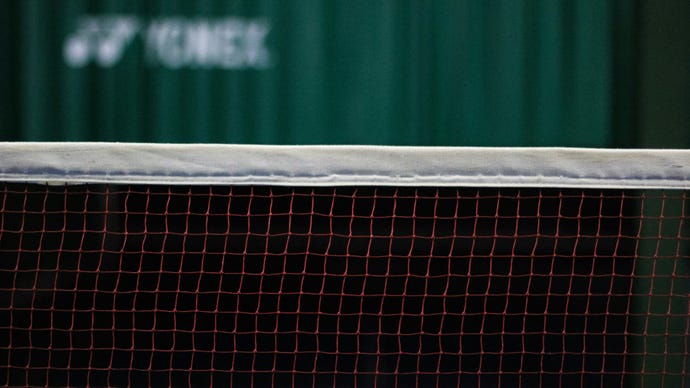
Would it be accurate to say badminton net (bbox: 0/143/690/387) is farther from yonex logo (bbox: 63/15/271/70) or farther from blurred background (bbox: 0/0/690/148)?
yonex logo (bbox: 63/15/271/70)

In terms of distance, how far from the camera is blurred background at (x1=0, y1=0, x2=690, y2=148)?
2586mm

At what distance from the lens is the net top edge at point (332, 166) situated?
6.54ft

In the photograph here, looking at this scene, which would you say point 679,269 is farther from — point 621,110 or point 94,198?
point 94,198

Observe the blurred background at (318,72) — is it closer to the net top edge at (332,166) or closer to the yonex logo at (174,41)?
the yonex logo at (174,41)

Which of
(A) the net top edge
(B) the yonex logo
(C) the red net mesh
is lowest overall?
(C) the red net mesh

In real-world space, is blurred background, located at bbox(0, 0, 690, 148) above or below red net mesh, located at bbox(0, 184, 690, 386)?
above

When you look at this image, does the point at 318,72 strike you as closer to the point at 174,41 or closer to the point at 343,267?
the point at 174,41

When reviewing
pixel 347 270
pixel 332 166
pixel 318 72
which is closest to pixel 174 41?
pixel 318 72

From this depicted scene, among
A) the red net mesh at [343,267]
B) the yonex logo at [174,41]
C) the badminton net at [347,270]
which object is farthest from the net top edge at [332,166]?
the yonex logo at [174,41]

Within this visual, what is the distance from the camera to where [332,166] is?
2.00m

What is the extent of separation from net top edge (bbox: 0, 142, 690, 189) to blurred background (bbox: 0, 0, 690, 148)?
22.7 inches

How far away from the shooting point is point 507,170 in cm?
201

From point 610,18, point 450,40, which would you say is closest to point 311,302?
point 450,40

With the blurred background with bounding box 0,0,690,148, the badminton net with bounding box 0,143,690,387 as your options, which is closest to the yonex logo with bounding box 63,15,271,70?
the blurred background with bounding box 0,0,690,148
